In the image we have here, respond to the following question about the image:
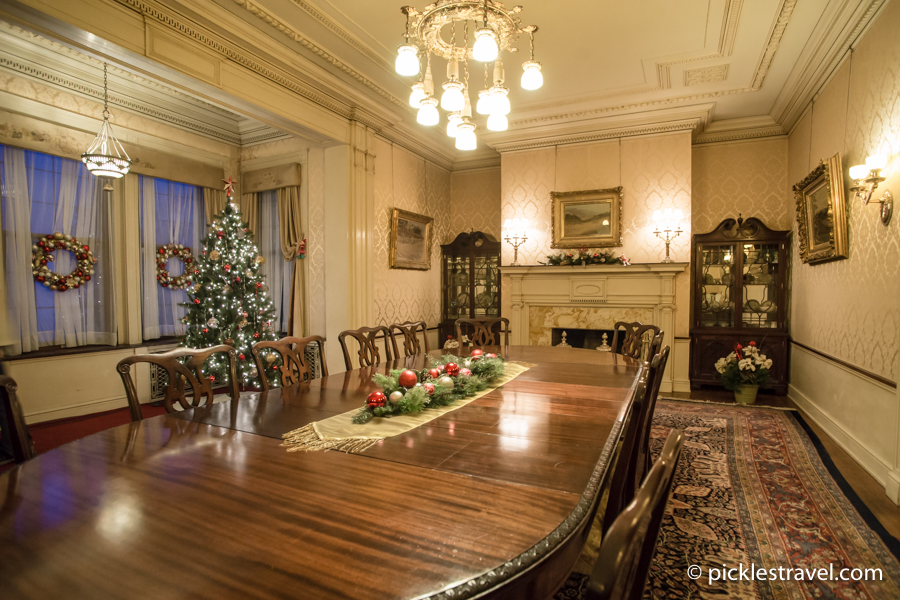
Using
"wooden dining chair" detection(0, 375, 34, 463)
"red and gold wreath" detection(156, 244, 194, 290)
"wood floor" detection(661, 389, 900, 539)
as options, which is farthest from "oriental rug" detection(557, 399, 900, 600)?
"red and gold wreath" detection(156, 244, 194, 290)

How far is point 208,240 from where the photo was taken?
4.58 metres

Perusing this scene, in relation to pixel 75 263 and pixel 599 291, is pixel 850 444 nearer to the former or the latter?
pixel 599 291

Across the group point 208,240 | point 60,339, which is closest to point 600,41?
point 208,240

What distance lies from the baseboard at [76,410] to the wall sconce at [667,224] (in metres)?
6.11

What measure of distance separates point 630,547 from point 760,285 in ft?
19.3

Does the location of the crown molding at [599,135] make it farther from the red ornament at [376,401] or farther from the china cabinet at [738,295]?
the red ornament at [376,401]

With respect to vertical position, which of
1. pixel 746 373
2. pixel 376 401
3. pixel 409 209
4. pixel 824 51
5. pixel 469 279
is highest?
pixel 824 51

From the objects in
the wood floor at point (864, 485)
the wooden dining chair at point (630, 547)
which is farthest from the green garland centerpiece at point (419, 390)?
the wood floor at point (864, 485)

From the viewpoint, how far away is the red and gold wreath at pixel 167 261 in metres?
5.03

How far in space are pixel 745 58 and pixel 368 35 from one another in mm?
3254

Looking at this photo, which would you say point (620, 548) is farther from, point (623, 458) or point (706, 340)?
point (706, 340)

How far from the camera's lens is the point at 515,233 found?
5.89m

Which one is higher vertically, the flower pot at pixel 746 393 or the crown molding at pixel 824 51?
the crown molding at pixel 824 51

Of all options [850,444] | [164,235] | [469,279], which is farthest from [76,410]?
[850,444]
